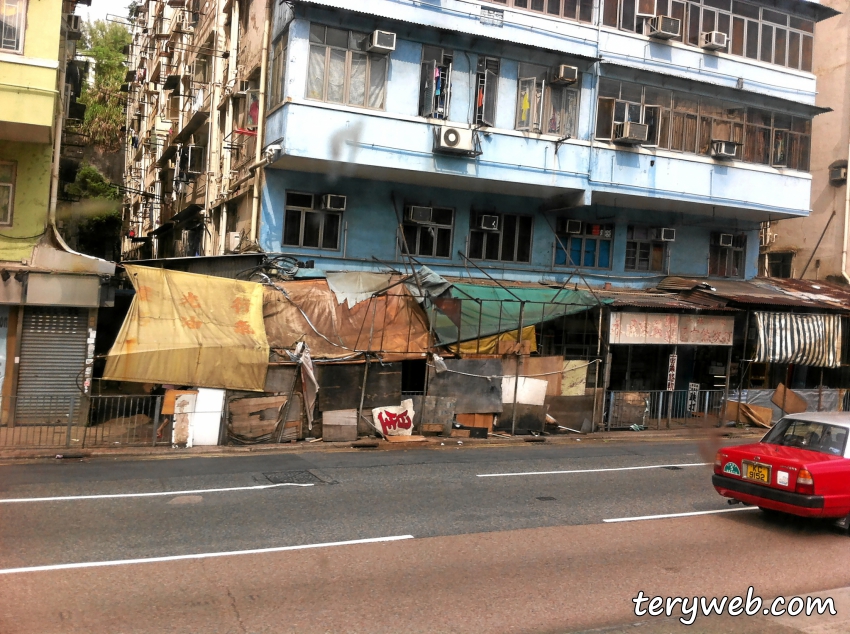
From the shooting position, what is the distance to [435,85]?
18.7 m

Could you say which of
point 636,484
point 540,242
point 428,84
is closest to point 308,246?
point 428,84

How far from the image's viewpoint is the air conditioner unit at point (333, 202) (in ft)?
61.4

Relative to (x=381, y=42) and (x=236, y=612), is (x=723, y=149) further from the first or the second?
(x=236, y=612)

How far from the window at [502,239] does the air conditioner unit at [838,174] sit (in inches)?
489

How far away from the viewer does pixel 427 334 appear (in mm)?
18031

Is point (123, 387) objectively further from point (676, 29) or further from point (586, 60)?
point (676, 29)

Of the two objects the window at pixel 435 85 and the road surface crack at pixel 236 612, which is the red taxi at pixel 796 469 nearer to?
the road surface crack at pixel 236 612

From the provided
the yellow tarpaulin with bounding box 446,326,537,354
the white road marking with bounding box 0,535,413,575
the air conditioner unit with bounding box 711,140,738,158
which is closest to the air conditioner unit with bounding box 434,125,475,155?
the yellow tarpaulin with bounding box 446,326,537,354

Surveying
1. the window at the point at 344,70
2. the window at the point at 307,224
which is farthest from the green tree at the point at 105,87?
the window at the point at 344,70

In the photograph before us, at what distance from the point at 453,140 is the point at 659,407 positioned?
29.0 ft

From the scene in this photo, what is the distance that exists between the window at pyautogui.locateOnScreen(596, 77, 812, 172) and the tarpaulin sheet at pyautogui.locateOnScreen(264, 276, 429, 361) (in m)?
7.62

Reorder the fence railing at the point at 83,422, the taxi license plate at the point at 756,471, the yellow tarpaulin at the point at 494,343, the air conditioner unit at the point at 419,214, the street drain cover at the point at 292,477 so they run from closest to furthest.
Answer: the taxi license plate at the point at 756,471 < the street drain cover at the point at 292,477 < the fence railing at the point at 83,422 < the yellow tarpaulin at the point at 494,343 < the air conditioner unit at the point at 419,214

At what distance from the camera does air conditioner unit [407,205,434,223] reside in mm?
19547

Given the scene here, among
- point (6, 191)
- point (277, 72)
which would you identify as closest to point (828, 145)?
point (277, 72)
